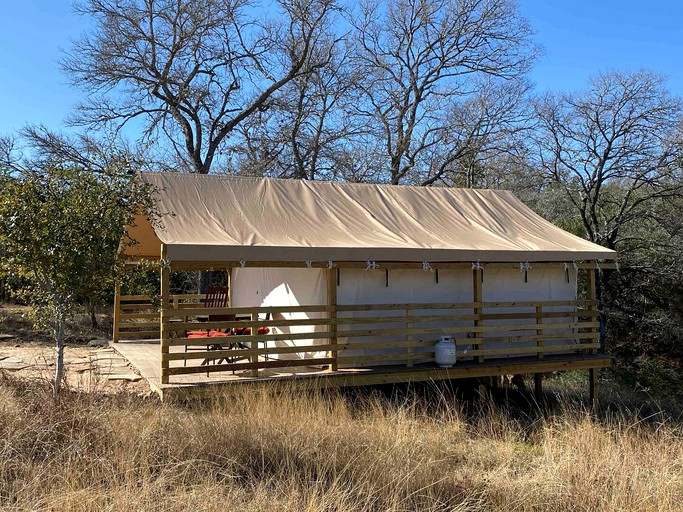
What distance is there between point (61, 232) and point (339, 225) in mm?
4391

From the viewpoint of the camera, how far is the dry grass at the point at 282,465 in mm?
4047

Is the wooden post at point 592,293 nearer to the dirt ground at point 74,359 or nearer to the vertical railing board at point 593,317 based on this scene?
the vertical railing board at point 593,317

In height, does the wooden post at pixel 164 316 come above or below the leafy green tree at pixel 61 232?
below

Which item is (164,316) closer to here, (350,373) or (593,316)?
(350,373)

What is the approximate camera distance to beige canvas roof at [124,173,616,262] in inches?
307

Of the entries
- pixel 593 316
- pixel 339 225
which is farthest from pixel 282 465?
pixel 593 316

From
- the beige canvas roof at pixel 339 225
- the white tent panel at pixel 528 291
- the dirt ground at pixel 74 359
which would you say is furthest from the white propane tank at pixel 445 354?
the dirt ground at pixel 74 359

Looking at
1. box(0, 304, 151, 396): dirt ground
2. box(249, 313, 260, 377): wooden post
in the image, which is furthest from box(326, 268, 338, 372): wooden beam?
box(0, 304, 151, 396): dirt ground

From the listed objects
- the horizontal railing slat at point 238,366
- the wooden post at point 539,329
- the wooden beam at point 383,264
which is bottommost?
the horizontal railing slat at point 238,366

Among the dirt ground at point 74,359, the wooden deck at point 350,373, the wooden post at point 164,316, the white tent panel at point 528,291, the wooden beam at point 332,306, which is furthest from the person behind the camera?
the white tent panel at point 528,291

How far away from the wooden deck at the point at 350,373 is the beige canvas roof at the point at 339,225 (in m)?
1.44

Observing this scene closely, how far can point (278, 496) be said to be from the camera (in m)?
4.15

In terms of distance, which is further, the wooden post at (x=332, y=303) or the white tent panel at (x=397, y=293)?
the white tent panel at (x=397, y=293)

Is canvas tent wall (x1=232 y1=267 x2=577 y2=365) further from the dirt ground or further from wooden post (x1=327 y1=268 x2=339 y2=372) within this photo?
the dirt ground
